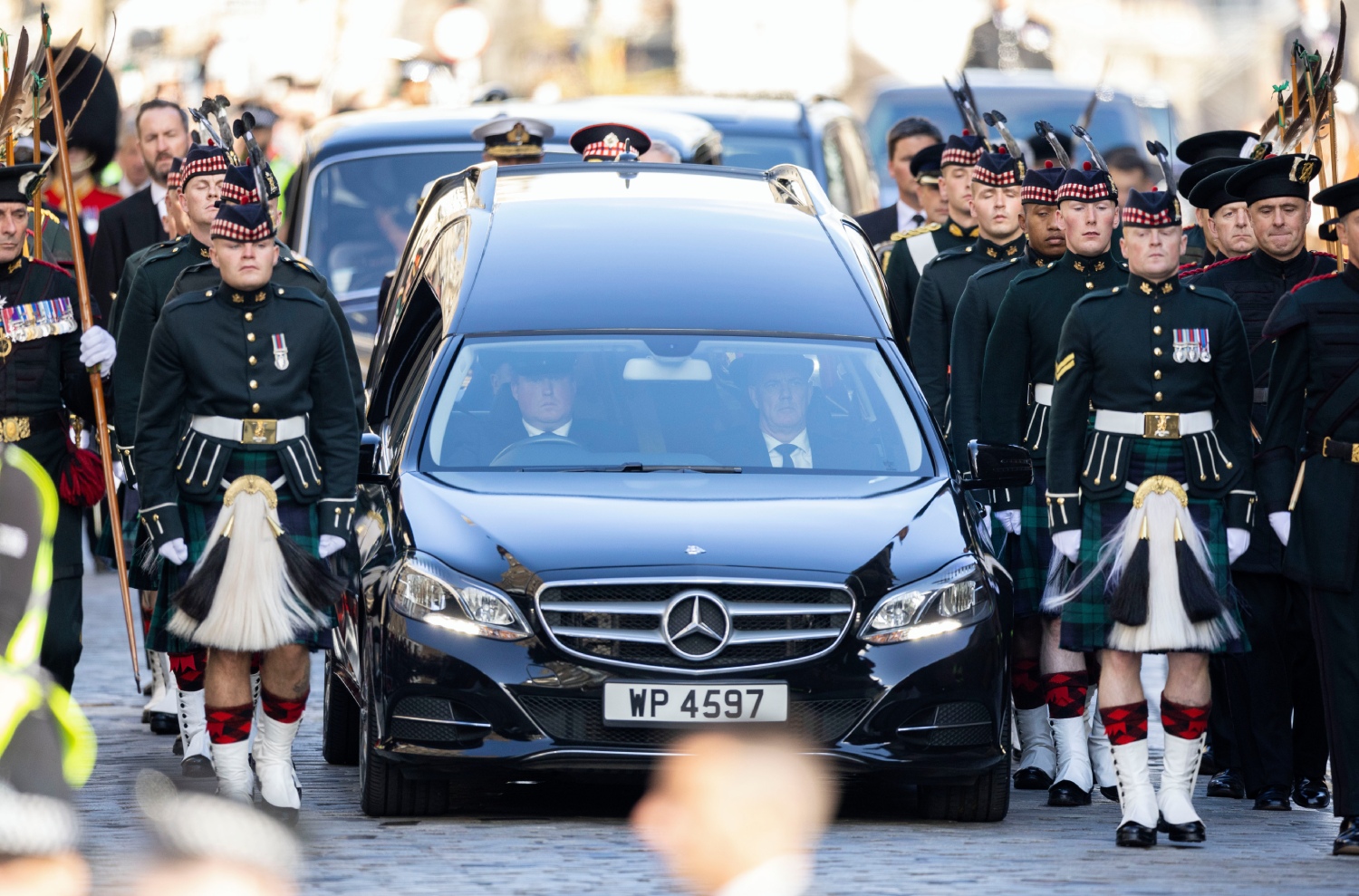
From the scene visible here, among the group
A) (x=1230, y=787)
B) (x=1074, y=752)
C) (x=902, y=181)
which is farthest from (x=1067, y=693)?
(x=902, y=181)

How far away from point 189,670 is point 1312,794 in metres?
3.78

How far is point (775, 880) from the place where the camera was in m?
8.16

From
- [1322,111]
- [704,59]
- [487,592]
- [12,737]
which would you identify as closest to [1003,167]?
[1322,111]

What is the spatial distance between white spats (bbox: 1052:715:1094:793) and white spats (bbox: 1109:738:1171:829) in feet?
3.06

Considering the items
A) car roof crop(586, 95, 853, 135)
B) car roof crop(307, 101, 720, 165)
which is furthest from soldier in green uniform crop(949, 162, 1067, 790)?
car roof crop(586, 95, 853, 135)

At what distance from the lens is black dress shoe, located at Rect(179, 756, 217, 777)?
9914mm

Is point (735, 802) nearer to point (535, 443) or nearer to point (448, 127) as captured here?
point (535, 443)

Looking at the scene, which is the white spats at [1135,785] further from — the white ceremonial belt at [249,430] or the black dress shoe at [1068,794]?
the white ceremonial belt at [249,430]

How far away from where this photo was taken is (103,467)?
1050 centimetres

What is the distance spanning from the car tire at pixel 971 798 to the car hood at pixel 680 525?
2.35 ft

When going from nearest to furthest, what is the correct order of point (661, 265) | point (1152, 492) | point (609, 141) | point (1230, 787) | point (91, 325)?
point (1152, 492), point (661, 265), point (91, 325), point (1230, 787), point (609, 141)

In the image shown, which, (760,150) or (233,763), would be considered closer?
(233,763)

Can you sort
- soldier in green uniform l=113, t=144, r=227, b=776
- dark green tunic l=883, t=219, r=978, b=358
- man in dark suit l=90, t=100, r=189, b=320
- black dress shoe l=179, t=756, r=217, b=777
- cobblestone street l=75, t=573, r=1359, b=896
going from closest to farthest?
cobblestone street l=75, t=573, r=1359, b=896 → black dress shoe l=179, t=756, r=217, b=777 → soldier in green uniform l=113, t=144, r=227, b=776 → dark green tunic l=883, t=219, r=978, b=358 → man in dark suit l=90, t=100, r=189, b=320

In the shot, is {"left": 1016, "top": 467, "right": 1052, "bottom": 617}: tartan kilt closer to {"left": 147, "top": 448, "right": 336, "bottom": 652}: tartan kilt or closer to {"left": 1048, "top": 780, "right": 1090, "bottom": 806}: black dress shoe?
{"left": 1048, "top": 780, "right": 1090, "bottom": 806}: black dress shoe
